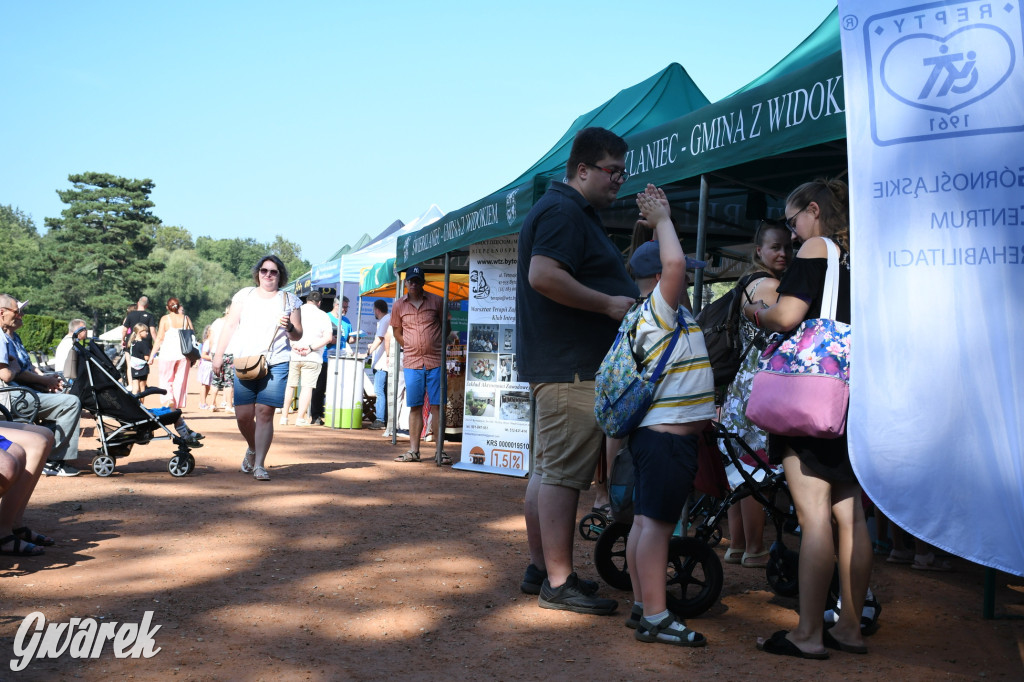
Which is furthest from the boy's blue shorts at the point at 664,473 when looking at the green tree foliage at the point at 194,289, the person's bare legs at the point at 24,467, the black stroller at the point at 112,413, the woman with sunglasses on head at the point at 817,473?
the green tree foliage at the point at 194,289

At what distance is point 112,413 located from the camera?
829cm

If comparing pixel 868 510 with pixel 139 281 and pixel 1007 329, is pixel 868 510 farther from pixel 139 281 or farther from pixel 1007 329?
pixel 139 281

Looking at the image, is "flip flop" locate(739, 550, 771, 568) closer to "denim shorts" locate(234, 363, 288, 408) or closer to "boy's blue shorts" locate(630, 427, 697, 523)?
"boy's blue shorts" locate(630, 427, 697, 523)

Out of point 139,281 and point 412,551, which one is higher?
point 139,281

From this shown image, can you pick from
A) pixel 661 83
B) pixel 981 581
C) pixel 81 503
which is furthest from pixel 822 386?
pixel 661 83

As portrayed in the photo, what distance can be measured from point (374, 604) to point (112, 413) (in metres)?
4.95

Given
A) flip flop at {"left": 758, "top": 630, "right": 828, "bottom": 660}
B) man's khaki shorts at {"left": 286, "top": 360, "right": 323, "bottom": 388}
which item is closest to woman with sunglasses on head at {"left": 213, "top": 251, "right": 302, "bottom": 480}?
flip flop at {"left": 758, "top": 630, "right": 828, "bottom": 660}

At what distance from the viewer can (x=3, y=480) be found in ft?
13.7

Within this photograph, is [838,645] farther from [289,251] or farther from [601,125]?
[289,251]

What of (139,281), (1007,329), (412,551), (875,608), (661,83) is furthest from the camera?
(139,281)

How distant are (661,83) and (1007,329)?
679cm

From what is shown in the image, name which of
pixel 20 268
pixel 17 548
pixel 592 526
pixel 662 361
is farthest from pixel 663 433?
pixel 20 268

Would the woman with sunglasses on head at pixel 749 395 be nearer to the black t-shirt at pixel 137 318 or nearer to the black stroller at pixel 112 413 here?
the black stroller at pixel 112 413

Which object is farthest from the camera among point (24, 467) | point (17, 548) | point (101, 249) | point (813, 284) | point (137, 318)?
point (101, 249)
